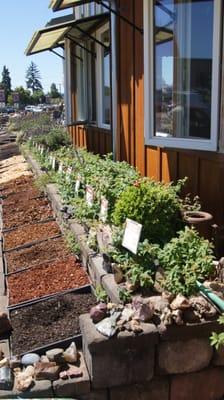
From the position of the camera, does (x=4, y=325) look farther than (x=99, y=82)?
No

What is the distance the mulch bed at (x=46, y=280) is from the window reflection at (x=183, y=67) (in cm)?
143

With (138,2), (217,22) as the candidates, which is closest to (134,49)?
(138,2)

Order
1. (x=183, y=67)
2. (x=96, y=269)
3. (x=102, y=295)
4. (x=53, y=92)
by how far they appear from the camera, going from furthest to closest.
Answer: (x=53, y=92), (x=183, y=67), (x=96, y=269), (x=102, y=295)

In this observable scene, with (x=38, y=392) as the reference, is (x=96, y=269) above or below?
above

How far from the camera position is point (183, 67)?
3902 millimetres

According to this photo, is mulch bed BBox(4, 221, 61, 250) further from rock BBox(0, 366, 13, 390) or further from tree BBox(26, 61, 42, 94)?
tree BBox(26, 61, 42, 94)

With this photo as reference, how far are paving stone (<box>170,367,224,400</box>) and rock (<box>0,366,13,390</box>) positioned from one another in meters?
0.83

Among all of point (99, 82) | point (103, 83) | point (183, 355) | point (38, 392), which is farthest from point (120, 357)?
point (99, 82)

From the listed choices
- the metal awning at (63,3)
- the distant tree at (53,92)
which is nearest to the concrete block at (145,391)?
the metal awning at (63,3)

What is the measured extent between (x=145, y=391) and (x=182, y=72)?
256 centimetres

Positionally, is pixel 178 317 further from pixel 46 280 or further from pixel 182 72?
pixel 182 72

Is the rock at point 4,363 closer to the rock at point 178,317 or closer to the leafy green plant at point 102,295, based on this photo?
the leafy green plant at point 102,295

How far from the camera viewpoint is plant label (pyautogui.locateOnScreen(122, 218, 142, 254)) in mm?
2830

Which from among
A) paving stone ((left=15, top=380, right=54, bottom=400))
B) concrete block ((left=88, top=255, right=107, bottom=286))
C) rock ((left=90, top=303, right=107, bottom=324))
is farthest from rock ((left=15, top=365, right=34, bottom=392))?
concrete block ((left=88, top=255, right=107, bottom=286))
